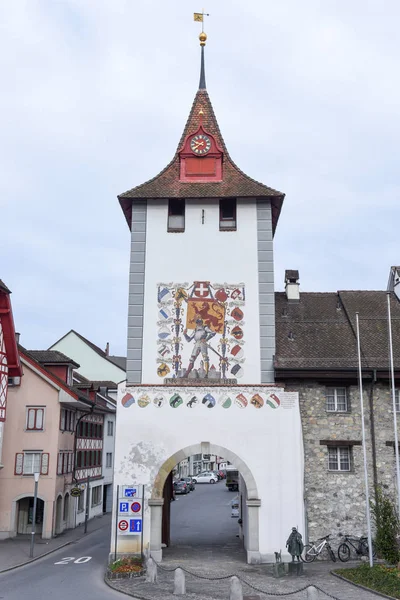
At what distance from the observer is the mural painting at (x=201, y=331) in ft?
72.8

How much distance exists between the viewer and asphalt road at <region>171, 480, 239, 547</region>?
2753 centimetres

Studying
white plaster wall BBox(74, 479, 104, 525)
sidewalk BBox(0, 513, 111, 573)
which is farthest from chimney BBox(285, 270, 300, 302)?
white plaster wall BBox(74, 479, 104, 525)

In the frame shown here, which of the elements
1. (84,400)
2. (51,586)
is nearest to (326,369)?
(51,586)

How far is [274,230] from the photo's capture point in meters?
27.5

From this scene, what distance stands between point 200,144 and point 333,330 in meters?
9.20

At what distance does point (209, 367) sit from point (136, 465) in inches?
165

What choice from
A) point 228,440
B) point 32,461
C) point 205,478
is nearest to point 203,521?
point 32,461

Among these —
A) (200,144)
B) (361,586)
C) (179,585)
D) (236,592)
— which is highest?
(200,144)

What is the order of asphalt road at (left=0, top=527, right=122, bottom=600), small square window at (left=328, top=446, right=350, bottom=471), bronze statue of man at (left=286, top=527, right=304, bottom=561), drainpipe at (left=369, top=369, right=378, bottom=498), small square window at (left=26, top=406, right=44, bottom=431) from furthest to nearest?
small square window at (left=26, top=406, right=44, bottom=431)
small square window at (left=328, top=446, right=350, bottom=471)
drainpipe at (left=369, top=369, right=378, bottom=498)
bronze statue of man at (left=286, top=527, right=304, bottom=561)
asphalt road at (left=0, top=527, right=122, bottom=600)

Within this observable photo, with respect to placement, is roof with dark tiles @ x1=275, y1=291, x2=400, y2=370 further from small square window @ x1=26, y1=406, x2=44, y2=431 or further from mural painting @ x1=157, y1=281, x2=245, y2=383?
small square window @ x1=26, y1=406, x2=44, y2=431

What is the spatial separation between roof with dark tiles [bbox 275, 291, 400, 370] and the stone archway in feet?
11.6

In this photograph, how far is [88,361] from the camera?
54.6 m

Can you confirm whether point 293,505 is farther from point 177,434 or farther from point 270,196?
point 270,196

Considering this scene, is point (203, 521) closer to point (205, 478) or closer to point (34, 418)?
point (34, 418)
